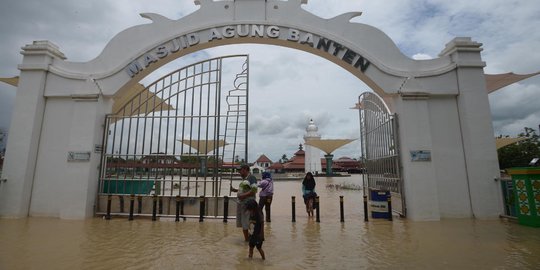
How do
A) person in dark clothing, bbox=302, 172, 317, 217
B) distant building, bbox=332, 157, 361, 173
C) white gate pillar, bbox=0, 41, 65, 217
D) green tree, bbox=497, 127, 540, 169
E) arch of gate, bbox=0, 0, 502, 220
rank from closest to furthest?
arch of gate, bbox=0, 0, 502, 220 < white gate pillar, bbox=0, 41, 65, 217 < person in dark clothing, bbox=302, 172, 317, 217 < green tree, bbox=497, 127, 540, 169 < distant building, bbox=332, 157, 361, 173

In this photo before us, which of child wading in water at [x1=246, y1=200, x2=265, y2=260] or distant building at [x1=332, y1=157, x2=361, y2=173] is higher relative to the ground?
distant building at [x1=332, y1=157, x2=361, y2=173]

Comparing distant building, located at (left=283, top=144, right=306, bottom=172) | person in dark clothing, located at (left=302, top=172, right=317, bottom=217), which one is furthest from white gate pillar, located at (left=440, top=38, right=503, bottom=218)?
distant building, located at (left=283, top=144, right=306, bottom=172)

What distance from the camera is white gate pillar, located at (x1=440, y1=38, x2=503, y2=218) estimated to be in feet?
25.9

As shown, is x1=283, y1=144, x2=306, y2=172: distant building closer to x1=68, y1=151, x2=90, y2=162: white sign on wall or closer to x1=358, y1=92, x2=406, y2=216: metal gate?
x1=358, y1=92, x2=406, y2=216: metal gate

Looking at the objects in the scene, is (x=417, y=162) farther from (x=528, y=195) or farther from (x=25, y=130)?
(x=25, y=130)

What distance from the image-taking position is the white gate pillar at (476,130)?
311 inches

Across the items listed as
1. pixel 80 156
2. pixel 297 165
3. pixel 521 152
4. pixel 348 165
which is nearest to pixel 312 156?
pixel 297 165

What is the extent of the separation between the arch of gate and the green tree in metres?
20.9

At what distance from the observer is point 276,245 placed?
552 centimetres

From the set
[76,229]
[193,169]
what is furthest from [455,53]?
[76,229]

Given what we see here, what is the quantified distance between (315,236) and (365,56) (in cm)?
532

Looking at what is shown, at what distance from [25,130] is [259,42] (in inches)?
285

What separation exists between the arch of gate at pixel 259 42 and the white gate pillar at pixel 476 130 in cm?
3

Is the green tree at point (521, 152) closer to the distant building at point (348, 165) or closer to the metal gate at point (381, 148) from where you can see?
the metal gate at point (381, 148)
